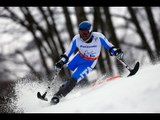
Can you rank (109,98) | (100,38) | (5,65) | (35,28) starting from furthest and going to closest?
1. (5,65)
2. (35,28)
3. (100,38)
4. (109,98)

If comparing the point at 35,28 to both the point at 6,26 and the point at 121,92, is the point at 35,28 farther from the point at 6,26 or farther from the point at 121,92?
the point at 121,92

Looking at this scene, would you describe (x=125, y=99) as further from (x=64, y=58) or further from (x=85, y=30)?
(x=64, y=58)

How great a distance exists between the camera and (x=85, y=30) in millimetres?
7738

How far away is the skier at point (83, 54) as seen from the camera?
25.9 feet

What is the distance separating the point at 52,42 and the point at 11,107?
973 centimetres

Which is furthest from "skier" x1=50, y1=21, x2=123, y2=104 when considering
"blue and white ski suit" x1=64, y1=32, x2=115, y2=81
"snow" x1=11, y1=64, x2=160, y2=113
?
"snow" x1=11, y1=64, x2=160, y2=113

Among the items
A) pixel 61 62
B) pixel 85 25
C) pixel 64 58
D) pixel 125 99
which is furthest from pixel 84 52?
pixel 125 99

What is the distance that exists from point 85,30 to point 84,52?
2.58 ft

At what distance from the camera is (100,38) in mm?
8320

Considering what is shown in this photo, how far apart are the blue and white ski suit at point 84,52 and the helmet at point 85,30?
168 millimetres

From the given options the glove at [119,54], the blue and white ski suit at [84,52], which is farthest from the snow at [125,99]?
the blue and white ski suit at [84,52]

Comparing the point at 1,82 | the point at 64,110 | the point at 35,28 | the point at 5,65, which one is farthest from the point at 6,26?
the point at 64,110

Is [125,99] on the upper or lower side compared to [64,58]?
lower

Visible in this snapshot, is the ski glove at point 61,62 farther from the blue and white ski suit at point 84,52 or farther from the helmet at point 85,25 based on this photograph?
the helmet at point 85,25
